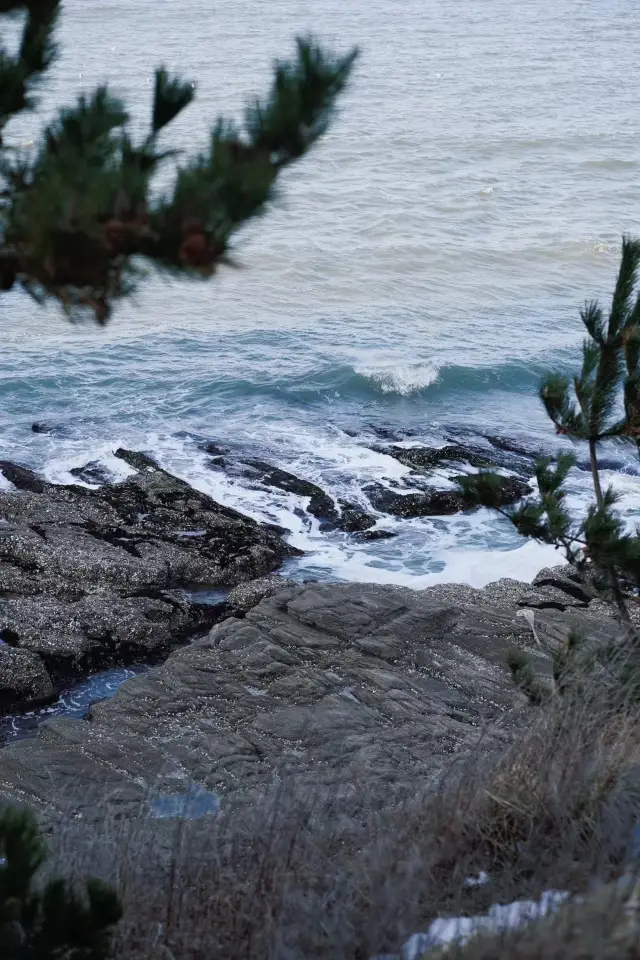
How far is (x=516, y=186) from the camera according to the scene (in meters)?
31.6

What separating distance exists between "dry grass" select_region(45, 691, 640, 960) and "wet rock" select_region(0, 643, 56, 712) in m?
4.73

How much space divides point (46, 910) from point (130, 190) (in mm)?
2181

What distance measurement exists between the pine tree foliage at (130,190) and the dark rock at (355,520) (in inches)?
417

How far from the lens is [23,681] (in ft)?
30.4

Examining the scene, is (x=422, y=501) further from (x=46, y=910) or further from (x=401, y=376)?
(x=46, y=910)

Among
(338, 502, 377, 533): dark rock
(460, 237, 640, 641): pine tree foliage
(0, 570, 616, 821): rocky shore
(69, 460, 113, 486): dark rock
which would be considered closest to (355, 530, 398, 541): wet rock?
(338, 502, 377, 533): dark rock

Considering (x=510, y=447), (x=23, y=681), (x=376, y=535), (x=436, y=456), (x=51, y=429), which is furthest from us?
(x=51, y=429)

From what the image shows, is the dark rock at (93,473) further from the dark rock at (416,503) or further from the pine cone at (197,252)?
the pine cone at (197,252)

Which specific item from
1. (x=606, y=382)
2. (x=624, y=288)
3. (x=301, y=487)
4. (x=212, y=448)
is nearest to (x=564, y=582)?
(x=301, y=487)

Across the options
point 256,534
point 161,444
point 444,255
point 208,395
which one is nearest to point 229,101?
point 444,255

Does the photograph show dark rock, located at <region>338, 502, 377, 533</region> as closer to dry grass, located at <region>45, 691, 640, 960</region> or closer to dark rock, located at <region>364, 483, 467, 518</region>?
dark rock, located at <region>364, 483, 467, 518</region>

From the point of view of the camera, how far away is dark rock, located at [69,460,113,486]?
14.6m

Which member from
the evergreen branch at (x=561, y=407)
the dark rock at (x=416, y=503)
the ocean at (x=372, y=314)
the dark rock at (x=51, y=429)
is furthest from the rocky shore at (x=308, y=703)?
the dark rock at (x=51, y=429)

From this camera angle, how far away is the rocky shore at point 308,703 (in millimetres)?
7129
